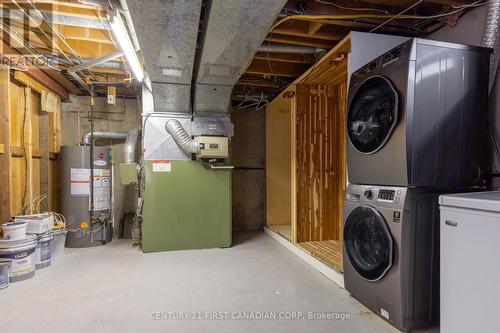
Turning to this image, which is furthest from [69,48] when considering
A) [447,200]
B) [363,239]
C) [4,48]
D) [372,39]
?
[447,200]

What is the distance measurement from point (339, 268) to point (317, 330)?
835 millimetres

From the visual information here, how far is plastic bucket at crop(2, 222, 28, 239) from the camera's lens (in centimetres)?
266

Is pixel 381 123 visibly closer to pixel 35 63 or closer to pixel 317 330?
pixel 317 330

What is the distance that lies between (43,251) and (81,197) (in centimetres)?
99

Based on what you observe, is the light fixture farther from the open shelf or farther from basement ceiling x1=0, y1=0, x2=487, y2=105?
the open shelf

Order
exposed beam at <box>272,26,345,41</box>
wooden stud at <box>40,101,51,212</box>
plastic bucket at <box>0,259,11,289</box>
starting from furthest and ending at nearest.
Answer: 1. wooden stud at <box>40,101,51,212</box>
2. exposed beam at <box>272,26,345,41</box>
3. plastic bucket at <box>0,259,11,289</box>

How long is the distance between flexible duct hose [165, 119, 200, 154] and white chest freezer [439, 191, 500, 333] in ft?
9.08

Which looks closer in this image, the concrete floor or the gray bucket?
the concrete floor

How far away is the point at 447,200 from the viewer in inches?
61.1

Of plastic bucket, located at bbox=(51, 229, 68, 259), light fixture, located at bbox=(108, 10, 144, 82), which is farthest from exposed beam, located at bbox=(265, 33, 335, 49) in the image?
plastic bucket, located at bbox=(51, 229, 68, 259)

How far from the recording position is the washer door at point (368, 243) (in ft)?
6.03

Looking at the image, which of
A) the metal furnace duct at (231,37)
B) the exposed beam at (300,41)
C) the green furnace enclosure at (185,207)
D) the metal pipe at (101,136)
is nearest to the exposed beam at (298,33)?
the exposed beam at (300,41)

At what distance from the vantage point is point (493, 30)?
1969 millimetres

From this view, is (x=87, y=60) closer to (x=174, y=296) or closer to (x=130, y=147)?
(x=130, y=147)
